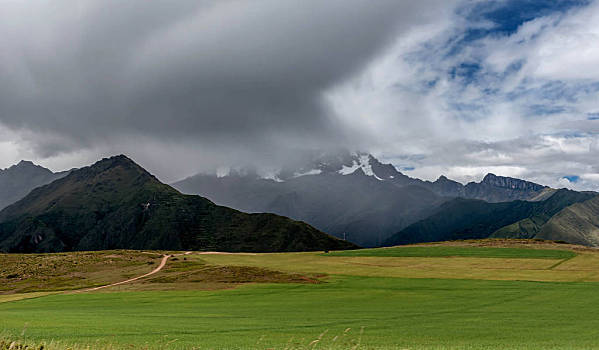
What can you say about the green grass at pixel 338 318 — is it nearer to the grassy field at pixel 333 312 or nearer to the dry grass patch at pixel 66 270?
the grassy field at pixel 333 312

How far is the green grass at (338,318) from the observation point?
31.2 m

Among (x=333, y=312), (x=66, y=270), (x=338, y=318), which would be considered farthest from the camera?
(x=66, y=270)

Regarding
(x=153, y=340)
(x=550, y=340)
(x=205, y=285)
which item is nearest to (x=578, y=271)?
(x=550, y=340)

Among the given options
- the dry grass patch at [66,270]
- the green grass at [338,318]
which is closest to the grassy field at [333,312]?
the green grass at [338,318]

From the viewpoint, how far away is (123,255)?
171375 millimetres

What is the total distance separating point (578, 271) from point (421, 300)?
216 feet

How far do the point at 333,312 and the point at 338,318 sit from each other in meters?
5.31

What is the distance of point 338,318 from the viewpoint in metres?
45.3

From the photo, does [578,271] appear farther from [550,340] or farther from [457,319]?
[550,340]

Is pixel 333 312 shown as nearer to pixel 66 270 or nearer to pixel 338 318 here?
pixel 338 318

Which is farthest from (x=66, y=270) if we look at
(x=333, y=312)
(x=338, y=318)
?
(x=338, y=318)

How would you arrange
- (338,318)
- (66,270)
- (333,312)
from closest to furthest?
(338,318) → (333,312) → (66,270)

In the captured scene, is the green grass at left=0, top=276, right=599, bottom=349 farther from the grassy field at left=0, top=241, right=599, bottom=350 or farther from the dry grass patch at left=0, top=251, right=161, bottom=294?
the dry grass patch at left=0, top=251, right=161, bottom=294

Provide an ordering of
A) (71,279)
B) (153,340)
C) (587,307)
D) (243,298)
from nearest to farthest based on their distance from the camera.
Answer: (153,340), (587,307), (243,298), (71,279)
